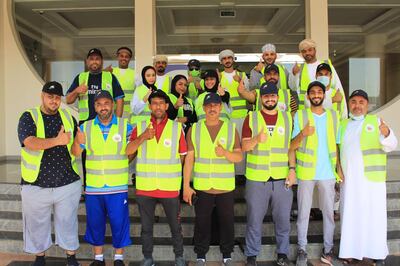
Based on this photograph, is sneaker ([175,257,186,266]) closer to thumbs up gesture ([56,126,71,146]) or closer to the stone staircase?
the stone staircase

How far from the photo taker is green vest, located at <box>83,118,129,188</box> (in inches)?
135

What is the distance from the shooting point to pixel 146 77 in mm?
4312

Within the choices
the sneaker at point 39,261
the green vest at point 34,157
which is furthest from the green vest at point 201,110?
the sneaker at point 39,261

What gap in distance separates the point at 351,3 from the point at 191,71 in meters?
5.38

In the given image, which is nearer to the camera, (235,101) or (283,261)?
(283,261)

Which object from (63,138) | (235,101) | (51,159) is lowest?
(51,159)

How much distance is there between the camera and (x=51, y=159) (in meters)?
3.37

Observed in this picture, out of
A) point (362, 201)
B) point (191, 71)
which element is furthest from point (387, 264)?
point (191, 71)

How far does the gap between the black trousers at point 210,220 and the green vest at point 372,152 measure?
4.25 feet

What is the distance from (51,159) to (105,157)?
A: 1.51 feet

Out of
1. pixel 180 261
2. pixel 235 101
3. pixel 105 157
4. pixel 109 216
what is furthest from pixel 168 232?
pixel 235 101

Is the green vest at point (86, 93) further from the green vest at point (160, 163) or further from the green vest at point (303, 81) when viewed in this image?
the green vest at point (303, 81)

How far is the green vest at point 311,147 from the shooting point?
3.64 metres

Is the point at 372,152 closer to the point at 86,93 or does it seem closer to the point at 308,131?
the point at 308,131
